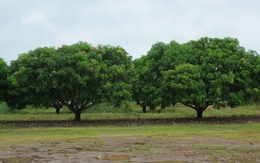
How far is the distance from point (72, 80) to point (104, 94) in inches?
120

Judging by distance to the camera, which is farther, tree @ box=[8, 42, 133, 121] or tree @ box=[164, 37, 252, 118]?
tree @ box=[164, 37, 252, 118]

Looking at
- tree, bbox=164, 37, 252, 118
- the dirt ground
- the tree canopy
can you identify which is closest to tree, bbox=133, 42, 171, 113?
the tree canopy

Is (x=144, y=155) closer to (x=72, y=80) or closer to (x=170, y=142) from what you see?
(x=170, y=142)

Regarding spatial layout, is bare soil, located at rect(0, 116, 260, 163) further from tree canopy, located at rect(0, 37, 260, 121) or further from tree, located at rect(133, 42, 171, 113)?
tree, located at rect(133, 42, 171, 113)

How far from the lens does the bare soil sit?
15.7 meters

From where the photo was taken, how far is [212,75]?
3406 cm

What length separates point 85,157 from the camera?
1645cm

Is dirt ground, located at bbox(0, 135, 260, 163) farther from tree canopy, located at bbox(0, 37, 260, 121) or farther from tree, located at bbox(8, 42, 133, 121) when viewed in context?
tree canopy, located at bbox(0, 37, 260, 121)

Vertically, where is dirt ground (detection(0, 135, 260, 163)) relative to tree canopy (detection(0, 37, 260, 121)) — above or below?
below

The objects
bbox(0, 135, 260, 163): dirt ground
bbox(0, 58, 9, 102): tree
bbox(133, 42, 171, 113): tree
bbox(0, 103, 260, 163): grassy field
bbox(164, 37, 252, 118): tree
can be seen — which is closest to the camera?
bbox(0, 135, 260, 163): dirt ground

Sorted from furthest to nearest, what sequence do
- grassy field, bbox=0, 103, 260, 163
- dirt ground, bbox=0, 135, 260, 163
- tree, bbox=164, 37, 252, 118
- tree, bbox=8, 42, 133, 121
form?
tree, bbox=164, 37, 252, 118 → tree, bbox=8, 42, 133, 121 → grassy field, bbox=0, 103, 260, 163 → dirt ground, bbox=0, 135, 260, 163

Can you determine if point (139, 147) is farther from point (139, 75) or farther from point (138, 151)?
point (139, 75)

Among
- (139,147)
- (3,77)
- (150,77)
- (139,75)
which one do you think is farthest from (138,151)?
(3,77)

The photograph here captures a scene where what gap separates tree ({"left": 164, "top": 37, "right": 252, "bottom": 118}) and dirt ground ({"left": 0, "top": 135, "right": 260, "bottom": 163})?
11454 millimetres
